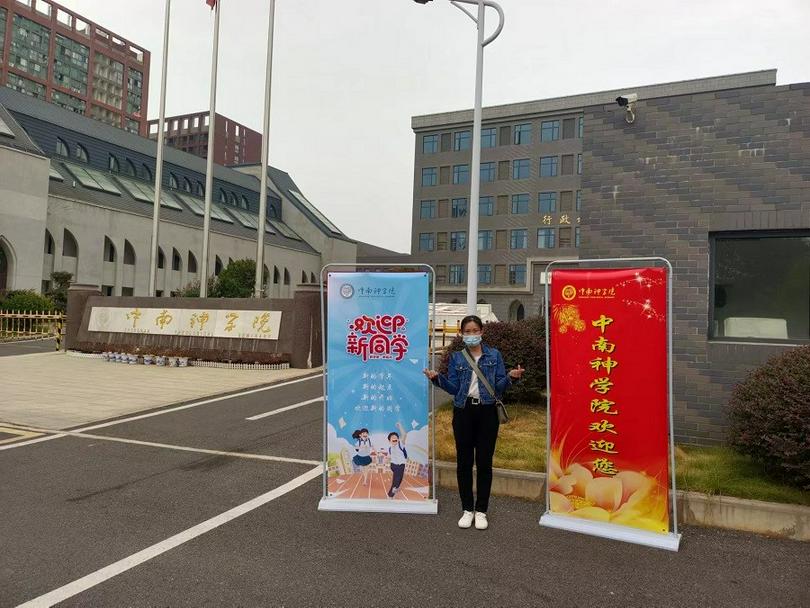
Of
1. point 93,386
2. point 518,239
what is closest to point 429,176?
point 518,239

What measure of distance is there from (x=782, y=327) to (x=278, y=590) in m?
6.22

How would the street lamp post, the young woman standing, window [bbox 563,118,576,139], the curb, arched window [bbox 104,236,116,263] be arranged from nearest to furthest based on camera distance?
the curb
the young woman standing
the street lamp post
arched window [bbox 104,236,116,263]
window [bbox 563,118,576,139]

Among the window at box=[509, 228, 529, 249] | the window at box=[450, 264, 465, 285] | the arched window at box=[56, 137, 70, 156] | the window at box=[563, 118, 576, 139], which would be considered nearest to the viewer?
the arched window at box=[56, 137, 70, 156]

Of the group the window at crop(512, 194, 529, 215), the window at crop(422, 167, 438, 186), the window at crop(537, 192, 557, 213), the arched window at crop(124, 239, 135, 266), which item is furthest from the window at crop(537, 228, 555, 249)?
the arched window at crop(124, 239, 135, 266)

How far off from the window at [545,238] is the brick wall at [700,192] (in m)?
51.9

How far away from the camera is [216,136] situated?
5276 inches

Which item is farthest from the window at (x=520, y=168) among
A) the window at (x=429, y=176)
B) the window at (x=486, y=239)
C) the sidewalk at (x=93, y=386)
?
the sidewalk at (x=93, y=386)

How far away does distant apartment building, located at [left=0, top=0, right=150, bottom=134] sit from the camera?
91562 millimetres

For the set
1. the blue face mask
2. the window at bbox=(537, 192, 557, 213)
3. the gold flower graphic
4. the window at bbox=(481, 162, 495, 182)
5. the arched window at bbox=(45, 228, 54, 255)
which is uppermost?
the window at bbox=(481, 162, 495, 182)

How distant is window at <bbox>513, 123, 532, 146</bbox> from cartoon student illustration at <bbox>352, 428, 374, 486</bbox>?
5823 centimetres

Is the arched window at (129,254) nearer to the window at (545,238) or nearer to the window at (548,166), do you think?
the window at (545,238)

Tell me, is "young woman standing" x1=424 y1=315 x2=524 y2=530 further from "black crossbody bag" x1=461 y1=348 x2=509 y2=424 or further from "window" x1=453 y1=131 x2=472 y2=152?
"window" x1=453 y1=131 x2=472 y2=152

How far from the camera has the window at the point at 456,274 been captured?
6253 centimetres

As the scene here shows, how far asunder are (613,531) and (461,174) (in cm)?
5972
